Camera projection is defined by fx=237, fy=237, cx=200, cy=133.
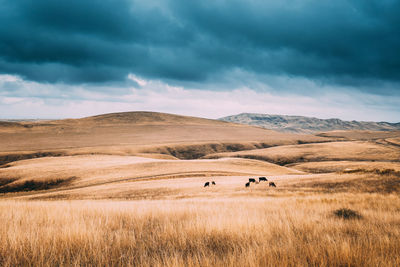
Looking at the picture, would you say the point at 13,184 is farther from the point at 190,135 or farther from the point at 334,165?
the point at 190,135

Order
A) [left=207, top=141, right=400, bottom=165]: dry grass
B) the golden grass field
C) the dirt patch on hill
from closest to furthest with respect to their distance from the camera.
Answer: the golden grass field, the dirt patch on hill, [left=207, top=141, right=400, bottom=165]: dry grass

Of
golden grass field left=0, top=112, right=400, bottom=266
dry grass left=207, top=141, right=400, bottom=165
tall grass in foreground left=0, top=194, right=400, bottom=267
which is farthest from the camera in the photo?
dry grass left=207, top=141, right=400, bottom=165

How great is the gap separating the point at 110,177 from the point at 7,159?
246 feet

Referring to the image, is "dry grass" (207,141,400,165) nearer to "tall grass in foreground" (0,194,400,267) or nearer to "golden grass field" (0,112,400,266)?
"golden grass field" (0,112,400,266)

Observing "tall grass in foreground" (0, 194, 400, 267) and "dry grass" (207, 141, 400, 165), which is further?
"dry grass" (207, 141, 400, 165)

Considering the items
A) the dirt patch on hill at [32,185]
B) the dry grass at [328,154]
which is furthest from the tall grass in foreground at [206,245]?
the dry grass at [328,154]

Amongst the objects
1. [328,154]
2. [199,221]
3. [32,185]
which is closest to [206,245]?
[199,221]

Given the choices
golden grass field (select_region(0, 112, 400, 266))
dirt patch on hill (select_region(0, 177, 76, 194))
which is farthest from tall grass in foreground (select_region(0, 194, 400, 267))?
dirt patch on hill (select_region(0, 177, 76, 194))

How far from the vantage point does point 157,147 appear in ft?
390

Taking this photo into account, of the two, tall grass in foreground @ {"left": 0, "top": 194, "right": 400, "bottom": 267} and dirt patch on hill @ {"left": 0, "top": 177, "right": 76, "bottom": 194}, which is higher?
tall grass in foreground @ {"left": 0, "top": 194, "right": 400, "bottom": 267}

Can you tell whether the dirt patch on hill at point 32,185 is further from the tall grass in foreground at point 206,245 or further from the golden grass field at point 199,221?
the tall grass in foreground at point 206,245

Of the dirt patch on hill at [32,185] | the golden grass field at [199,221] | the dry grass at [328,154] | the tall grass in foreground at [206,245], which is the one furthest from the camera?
the dry grass at [328,154]

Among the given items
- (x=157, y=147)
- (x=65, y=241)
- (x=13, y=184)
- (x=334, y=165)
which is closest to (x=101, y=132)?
(x=157, y=147)

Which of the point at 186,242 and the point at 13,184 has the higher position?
the point at 186,242
